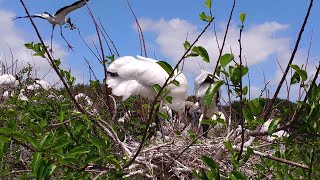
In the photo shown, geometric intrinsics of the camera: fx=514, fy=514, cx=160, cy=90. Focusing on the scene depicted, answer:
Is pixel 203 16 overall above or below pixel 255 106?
above

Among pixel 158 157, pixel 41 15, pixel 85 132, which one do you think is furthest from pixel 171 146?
pixel 41 15

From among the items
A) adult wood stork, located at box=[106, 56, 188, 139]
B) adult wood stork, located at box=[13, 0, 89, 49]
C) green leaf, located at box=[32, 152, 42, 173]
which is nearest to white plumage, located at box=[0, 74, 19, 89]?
adult wood stork, located at box=[13, 0, 89, 49]

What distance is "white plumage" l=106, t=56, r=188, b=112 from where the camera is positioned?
2654mm

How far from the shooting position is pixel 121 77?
276 cm

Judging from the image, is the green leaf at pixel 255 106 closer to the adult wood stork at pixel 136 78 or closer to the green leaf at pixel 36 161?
the green leaf at pixel 36 161

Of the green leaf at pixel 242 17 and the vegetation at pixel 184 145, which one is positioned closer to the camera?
the vegetation at pixel 184 145

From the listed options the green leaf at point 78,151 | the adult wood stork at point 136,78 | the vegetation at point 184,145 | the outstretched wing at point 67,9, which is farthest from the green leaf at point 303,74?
the outstretched wing at point 67,9

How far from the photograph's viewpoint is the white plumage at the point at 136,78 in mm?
2654

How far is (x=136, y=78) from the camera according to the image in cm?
275

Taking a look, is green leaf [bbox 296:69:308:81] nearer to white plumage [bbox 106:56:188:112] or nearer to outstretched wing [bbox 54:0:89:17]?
white plumage [bbox 106:56:188:112]

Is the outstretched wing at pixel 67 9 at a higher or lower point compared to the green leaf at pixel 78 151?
higher

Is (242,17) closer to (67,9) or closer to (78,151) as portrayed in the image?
(78,151)

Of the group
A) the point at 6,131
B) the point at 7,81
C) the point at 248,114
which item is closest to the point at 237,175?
the point at 248,114

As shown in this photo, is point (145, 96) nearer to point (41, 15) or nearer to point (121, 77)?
point (121, 77)
